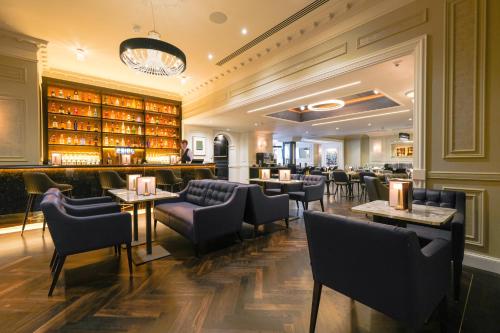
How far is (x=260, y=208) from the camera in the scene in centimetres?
358

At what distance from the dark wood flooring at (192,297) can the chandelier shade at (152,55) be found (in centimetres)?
260

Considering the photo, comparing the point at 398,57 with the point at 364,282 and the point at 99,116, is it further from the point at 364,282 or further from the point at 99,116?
the point at 99,116

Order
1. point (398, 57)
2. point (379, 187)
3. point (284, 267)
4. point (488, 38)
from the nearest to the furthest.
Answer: point (488, 38) → point (284, 267) → point (398, 57) → point (379, 187)

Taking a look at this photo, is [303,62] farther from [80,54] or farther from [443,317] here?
[80,54]

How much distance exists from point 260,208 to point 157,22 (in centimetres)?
355

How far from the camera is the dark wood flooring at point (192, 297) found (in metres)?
1.70

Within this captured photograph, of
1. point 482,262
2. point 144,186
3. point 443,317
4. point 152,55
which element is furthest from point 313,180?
point 152,55

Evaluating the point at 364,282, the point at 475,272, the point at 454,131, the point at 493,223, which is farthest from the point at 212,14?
the point at 475,272

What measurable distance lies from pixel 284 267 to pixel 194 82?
19.2 ft

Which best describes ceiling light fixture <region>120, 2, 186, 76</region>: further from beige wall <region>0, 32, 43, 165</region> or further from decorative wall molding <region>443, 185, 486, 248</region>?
decorative wall molding <region>443, 185, 486, 248</region>

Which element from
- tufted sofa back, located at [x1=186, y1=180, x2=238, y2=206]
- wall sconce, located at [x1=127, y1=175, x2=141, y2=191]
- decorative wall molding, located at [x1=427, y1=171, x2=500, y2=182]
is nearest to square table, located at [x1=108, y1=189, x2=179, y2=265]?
wall sconce, located at [x1=127, y1=175, x2=141, y2=191]

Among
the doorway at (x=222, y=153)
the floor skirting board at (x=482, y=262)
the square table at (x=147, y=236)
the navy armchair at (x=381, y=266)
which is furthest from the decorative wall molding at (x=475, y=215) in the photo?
the doorway at (x=222, y=153)

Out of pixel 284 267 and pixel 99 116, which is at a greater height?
pixel 99 116

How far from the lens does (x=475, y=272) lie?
8.06ft
